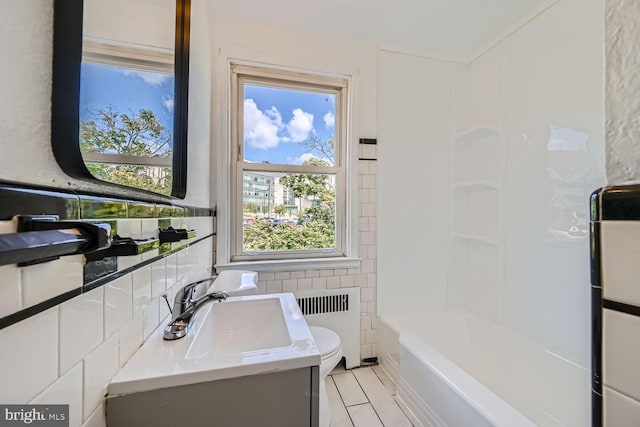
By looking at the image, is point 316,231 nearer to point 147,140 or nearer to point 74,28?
point 147,140

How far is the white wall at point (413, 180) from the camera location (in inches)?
84.9

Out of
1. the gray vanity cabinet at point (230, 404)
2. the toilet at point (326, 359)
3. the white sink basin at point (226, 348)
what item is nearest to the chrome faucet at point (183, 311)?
the white sink basin at point (226, 348)

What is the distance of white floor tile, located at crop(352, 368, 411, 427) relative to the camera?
61.3 inches

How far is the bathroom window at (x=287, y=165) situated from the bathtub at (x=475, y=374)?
2.64ft

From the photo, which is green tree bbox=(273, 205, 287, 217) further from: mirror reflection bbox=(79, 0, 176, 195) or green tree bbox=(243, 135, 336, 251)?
mirror reflection bbox=(79, 0, 176, 195)

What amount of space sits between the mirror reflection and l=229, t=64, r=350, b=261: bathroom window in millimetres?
1026

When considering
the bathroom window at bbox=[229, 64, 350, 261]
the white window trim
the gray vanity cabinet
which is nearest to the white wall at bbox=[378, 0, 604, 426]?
the white window trim

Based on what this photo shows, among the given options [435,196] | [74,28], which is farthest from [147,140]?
[435,196]

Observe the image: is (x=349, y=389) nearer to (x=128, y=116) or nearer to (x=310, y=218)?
(x=310, y=218)

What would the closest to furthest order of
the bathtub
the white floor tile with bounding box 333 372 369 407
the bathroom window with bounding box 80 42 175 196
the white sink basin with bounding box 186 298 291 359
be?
the bathroom window with bounding box 80 42 175 196, the white sink basin with bounding box 186 298 291 359, the bathtub, the white floor tile with bounding box 333 372 369 407

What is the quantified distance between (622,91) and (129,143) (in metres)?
0.96

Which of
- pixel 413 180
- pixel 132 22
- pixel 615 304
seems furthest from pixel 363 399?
pixel 132 22

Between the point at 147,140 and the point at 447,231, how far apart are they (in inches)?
87.8

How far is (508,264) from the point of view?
1.96 metres
